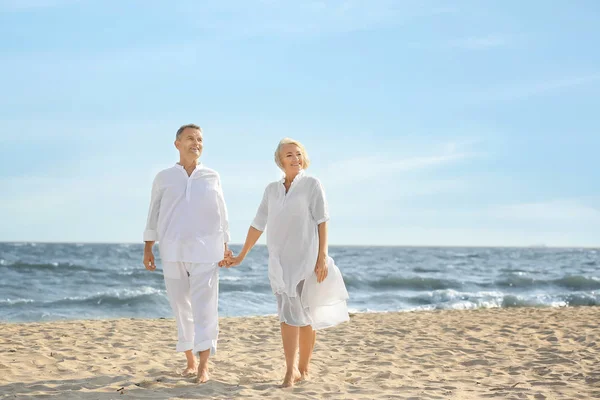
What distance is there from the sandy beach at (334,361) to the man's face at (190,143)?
185 cm

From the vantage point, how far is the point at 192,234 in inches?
192

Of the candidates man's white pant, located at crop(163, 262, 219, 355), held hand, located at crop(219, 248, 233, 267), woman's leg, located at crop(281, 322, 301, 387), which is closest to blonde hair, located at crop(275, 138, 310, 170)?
held hand, located at crop(219, 248, 233, 267)

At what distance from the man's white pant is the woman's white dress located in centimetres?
51

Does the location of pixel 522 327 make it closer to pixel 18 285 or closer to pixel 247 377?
pixel 247 377

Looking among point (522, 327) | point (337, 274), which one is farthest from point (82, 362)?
point (522, 327)

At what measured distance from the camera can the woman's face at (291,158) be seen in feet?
15.6

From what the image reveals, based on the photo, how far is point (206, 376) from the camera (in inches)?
202

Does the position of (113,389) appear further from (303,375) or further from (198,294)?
(303,375)

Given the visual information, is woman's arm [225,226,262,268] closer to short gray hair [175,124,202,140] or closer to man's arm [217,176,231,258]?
man's arm [217,176,231,258]

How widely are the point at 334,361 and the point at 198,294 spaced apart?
7.97 ft

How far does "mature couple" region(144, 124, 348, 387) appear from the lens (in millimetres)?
4723

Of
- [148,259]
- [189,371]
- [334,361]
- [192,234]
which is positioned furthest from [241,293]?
[192,234]

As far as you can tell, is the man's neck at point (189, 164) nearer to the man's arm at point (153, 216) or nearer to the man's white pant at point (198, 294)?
the man's arm at point (153, 216)

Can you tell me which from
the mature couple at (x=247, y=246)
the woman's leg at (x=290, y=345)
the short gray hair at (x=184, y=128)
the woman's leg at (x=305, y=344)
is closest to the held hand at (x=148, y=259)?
the mature couple at (x=247, y=246)
